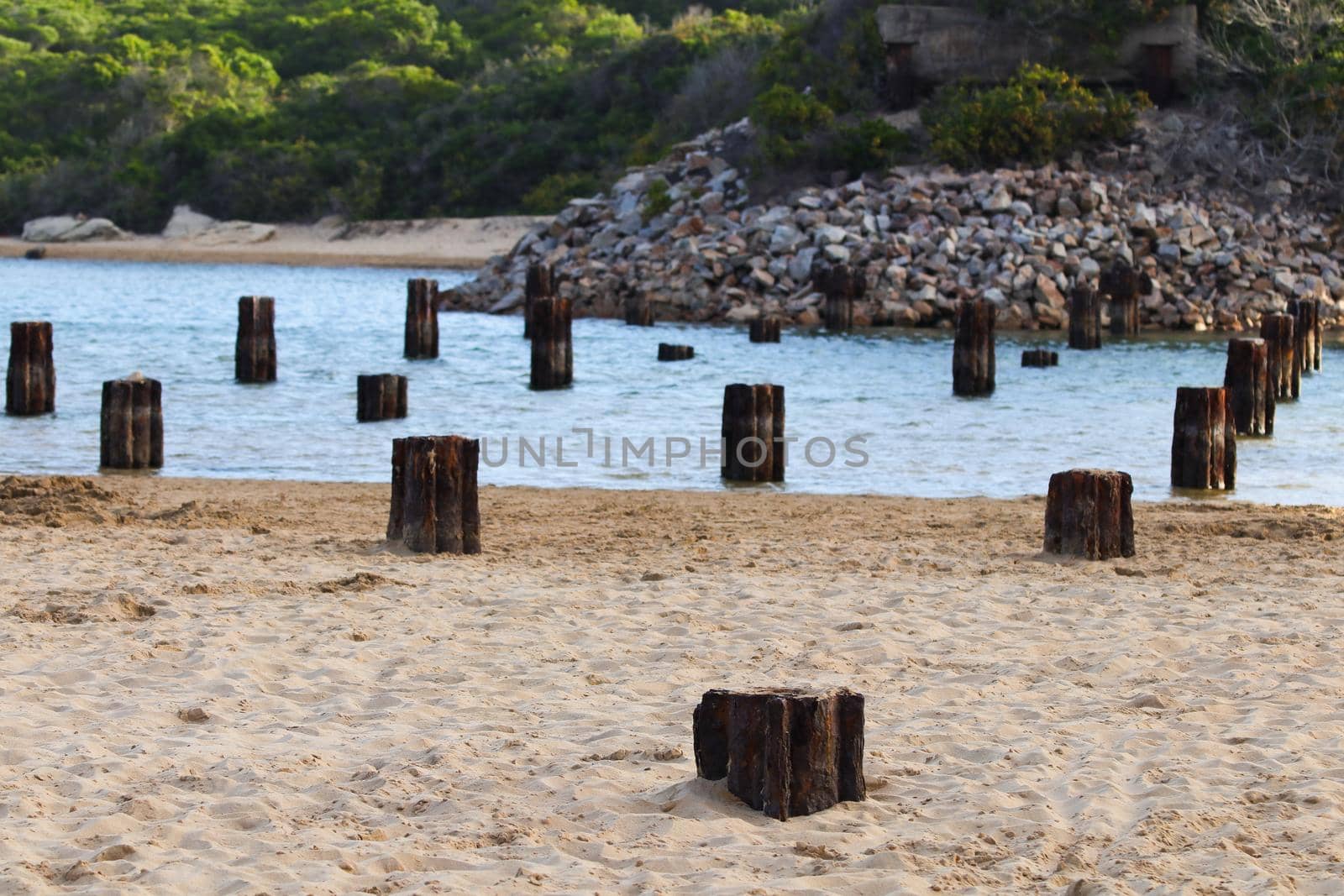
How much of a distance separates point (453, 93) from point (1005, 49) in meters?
33.2

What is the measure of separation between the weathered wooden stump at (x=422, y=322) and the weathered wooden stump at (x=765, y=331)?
561 cm

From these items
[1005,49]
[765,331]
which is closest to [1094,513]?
[765,331]

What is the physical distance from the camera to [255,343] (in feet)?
75.9

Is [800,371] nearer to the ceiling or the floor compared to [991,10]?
nearer to the floor

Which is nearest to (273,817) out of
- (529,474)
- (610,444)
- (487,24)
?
(529,474)

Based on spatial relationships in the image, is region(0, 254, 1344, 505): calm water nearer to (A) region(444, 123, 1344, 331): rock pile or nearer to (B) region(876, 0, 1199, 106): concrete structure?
(A) region(444, 123, 1344, 331): rock pile

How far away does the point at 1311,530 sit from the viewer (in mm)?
Answer: 11320

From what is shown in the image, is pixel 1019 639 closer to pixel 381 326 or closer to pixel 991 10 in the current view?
pixel 381 326

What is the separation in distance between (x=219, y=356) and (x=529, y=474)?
13399 mm

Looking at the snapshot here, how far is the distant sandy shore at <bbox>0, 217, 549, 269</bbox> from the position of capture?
193 feet

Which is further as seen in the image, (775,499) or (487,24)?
(487,24)

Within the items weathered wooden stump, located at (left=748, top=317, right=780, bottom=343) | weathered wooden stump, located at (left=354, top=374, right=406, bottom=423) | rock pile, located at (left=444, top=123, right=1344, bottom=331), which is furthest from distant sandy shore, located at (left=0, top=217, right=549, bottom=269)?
weathered wooden stump, located at (left=354, top=374, right=406, bottom=423)

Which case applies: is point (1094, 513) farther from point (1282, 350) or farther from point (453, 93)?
point (453, 93)

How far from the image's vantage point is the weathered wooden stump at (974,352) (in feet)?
72.3
